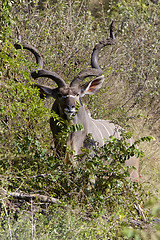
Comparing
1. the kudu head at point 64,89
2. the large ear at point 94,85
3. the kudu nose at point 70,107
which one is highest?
the large ear at point 94,85

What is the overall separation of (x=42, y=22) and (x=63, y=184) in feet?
10.0

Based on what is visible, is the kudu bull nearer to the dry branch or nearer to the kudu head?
the kudu head

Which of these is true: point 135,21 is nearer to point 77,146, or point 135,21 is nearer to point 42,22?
point 42,22

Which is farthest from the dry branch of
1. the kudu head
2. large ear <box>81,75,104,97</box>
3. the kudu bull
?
large ear <box>81,75,104,97</box>

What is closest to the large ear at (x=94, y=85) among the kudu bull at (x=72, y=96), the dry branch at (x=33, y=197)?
the kudu bull at (x=72, y=96)

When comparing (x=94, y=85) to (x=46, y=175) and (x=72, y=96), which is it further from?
(x=46, y=175)

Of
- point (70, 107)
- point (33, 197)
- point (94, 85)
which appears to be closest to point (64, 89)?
point (70, 107)

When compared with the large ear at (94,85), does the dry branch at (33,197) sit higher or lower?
lower

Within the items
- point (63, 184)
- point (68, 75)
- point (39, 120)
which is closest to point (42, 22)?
point (68, 75)

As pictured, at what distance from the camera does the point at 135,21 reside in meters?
8.06

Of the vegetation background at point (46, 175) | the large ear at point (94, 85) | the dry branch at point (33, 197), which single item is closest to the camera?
the vegetation background at point (46, 175)

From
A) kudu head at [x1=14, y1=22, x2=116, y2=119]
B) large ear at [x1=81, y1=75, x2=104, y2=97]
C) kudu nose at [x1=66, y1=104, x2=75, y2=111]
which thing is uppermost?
large ear at [x1=81, y1=75, x2=104, y2=97]

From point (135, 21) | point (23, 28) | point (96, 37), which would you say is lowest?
point (23, 28)

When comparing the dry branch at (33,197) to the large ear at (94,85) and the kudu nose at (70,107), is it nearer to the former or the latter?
the kudu nose at (70,107)
